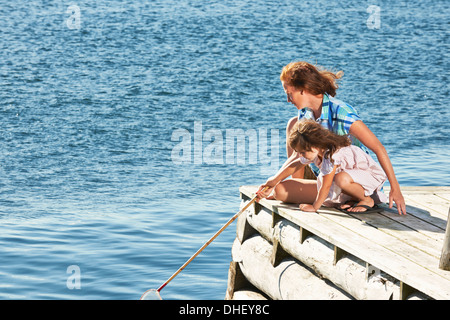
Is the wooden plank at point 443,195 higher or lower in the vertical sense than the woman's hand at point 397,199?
lower

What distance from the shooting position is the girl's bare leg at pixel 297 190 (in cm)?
628

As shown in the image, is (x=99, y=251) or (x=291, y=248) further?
(x=99, y=251)

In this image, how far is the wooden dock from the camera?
4883 mm

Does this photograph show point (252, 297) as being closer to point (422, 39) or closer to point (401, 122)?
point (401, 122)

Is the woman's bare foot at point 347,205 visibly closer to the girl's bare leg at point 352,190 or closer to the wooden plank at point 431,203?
the girl's bare leg at point 352,190

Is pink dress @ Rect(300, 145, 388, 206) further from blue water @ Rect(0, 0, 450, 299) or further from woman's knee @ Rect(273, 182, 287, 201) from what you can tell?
blue water @ Rect(0, 0, 450, 299)

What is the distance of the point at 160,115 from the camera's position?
1541cm

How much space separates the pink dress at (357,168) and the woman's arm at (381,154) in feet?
0.40

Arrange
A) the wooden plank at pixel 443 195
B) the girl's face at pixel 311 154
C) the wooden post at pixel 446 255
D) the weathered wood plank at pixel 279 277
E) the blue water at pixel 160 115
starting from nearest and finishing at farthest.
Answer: the wooden post at pixel 446 255 < the weathered wood plank at pixel 279 277 < the girl's face at pixel 311 154 < the wooden plank at pixel 443 195 < the blue water at pixel 160 115

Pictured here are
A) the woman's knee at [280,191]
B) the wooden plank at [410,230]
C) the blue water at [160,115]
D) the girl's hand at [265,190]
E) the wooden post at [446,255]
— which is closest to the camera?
the wooden post at [446,255]

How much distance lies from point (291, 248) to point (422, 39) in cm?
1871

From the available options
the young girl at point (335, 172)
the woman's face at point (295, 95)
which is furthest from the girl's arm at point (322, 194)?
the woman's face at point (295, 95)

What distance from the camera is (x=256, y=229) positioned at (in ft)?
22.7
